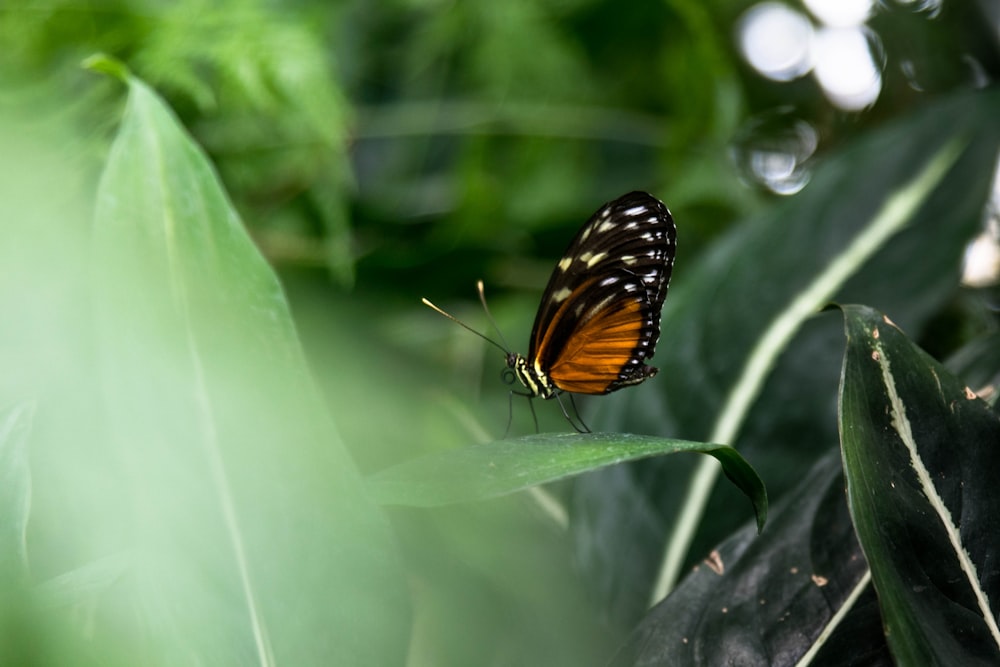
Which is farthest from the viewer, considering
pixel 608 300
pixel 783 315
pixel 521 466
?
pixel 783 315

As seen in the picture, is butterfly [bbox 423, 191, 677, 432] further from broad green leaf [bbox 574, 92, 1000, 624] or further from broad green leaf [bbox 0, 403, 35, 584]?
broad green leaf [bbox 0, 403, 35, 584]

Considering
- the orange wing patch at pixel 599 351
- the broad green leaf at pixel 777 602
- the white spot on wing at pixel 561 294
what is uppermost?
the white spot on wing at pixel 561 294

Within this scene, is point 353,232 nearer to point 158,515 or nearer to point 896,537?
point 158,515

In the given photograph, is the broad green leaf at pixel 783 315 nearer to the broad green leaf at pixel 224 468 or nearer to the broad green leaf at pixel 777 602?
the broad green leaf at pixel 777 602

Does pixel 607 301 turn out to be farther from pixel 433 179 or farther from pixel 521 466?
pixel 433 179

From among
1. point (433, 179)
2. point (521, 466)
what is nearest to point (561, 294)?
point (521, 466)

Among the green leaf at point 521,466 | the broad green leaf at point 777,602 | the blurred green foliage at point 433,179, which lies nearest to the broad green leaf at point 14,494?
the blurred green foliage at point 433,179

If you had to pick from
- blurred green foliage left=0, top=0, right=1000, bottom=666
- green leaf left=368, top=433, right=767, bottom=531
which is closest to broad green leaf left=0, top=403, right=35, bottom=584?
blurred green foliage left=0, top=0, right=1000, bottom=666
